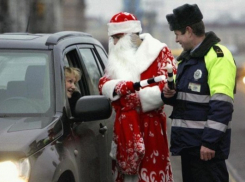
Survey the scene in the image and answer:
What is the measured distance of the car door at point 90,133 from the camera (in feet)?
18.6

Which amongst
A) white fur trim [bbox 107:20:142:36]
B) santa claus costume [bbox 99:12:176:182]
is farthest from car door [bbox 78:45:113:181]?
white fur trim [bbox 107:20:142:36]

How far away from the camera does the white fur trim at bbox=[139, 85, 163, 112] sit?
6.13 m

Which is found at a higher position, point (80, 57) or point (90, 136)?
point (80, 57)

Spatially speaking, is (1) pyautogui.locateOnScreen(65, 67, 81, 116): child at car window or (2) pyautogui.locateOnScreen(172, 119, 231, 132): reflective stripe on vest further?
(1) pyautogui.locateOnScreen(65, 67, 81, 116): child at car window

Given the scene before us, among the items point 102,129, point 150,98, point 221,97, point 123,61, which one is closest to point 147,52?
point 123,61

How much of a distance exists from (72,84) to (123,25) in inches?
27.8

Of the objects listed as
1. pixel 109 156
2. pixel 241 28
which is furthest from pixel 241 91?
pixel 241 28

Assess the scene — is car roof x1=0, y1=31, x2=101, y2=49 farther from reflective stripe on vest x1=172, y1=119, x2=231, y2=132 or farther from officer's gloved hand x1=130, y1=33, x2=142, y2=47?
reflective stripe on vest x1=172, y1=119, x2=231, y2=132

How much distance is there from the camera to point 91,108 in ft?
17.6

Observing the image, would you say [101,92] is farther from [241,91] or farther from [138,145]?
[241,91]

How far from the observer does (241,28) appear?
138 meters

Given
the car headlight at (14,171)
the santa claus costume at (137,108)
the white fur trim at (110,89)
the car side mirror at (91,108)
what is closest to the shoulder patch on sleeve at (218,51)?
the santa claus costume at (137,108)

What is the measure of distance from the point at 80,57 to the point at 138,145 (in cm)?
94

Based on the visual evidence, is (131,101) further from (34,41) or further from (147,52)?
(34,41)
